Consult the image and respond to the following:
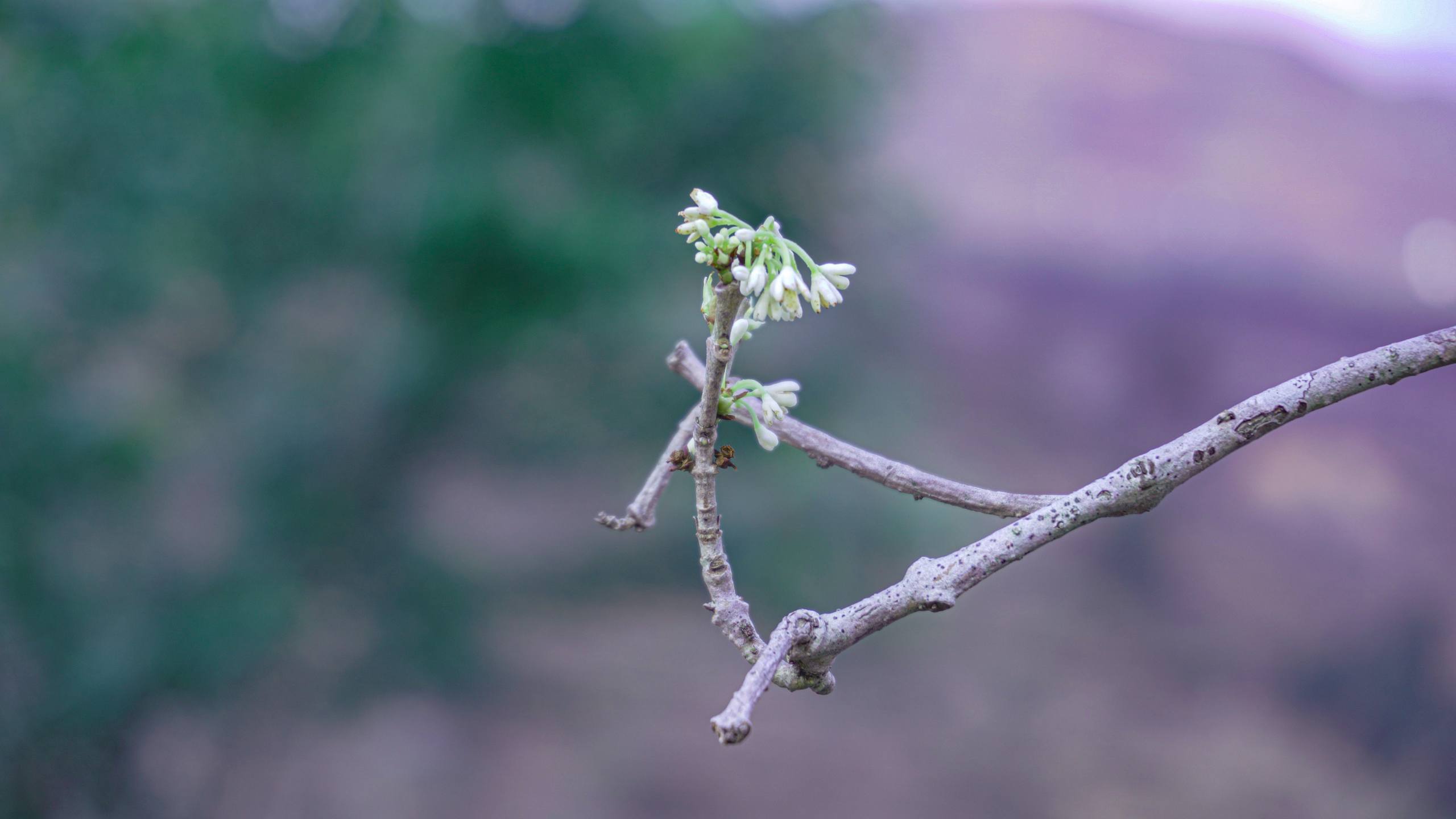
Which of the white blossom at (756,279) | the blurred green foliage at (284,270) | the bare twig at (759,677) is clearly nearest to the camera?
the bare twig at (759,677)

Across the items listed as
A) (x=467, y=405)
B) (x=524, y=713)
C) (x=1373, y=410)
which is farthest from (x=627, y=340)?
(x=1373, y=410)

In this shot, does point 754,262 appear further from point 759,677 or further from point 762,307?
point 759,677

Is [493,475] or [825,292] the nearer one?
[825,292]

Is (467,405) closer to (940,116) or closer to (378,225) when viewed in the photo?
(378,225)

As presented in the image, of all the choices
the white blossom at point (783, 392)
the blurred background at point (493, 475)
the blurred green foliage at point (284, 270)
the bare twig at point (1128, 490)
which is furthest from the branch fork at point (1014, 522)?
the blurred green foliage at point (284, 270)

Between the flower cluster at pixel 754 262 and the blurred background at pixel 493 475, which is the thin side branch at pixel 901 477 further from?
the blurred background at pixel 493 475

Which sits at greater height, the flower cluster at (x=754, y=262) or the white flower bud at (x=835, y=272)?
the white flower bud at (x=835, y=272)

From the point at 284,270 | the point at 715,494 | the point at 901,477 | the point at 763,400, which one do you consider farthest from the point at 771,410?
the point at 284,270
